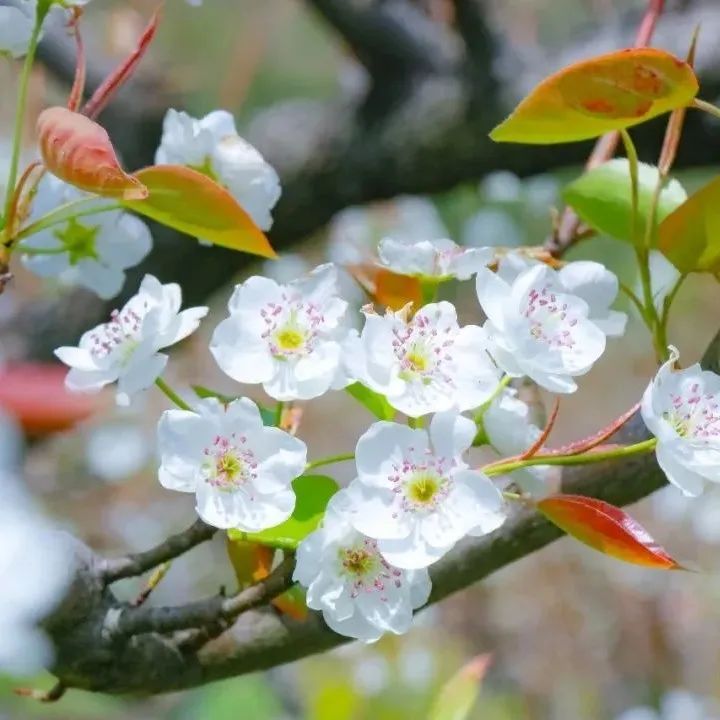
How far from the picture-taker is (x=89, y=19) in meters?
1.71

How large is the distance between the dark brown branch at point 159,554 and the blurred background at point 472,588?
0.88 metres

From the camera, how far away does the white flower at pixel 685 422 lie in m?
0.32

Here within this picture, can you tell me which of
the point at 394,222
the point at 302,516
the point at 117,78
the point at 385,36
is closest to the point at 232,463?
the point at 302,516

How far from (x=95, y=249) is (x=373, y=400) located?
17 cm

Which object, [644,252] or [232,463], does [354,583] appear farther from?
[644,252]

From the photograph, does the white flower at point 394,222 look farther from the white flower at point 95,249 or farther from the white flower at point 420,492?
the white flower at point 420,492

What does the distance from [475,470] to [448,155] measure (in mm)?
709

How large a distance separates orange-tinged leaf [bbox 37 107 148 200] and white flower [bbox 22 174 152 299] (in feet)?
0.47

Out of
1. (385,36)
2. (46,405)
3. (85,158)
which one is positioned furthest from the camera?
(385,36)

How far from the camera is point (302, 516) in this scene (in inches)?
13.5

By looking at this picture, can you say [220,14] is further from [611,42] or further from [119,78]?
[119,78]

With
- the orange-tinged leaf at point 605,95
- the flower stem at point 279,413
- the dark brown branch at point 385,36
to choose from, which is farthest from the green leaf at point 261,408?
the dark brown branch at point 385,36

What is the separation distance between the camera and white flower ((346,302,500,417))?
1.04 ft

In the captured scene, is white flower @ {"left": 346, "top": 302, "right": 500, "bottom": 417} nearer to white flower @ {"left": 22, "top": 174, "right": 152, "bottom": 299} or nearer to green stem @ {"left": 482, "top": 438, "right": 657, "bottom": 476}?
green stem @ {"left": 482, "top": 438, "right": 657, "bottom": 476}
